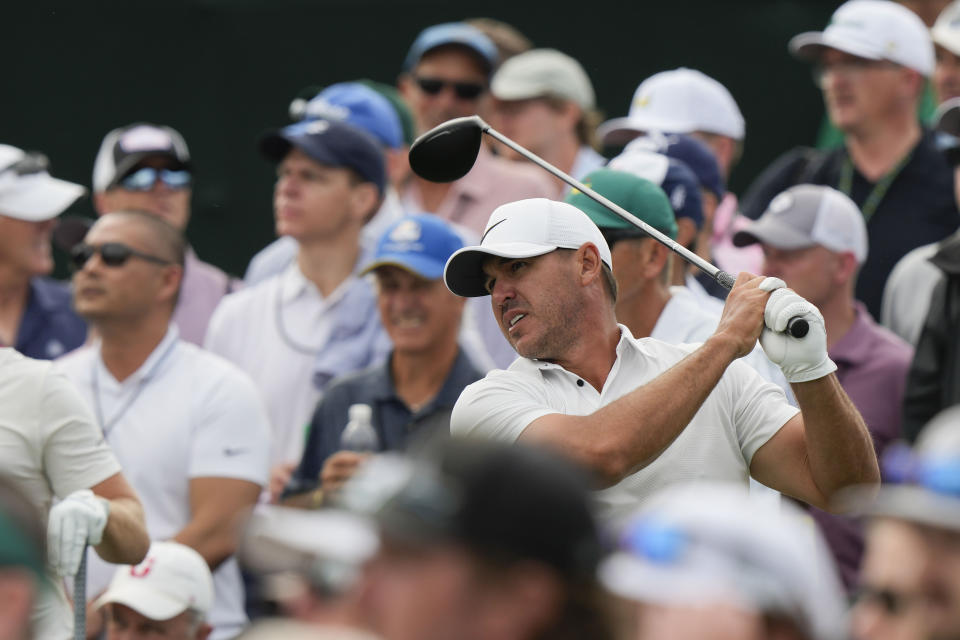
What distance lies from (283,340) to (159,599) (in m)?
1.58

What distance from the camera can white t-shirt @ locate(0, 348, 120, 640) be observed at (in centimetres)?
452

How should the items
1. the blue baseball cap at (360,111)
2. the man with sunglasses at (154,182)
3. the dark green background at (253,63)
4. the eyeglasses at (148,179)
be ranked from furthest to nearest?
the dark green background at (253,63) → the eyeglasses at (148,179) → the man with sunglasses at (154,182) → the blue baseball cap at (360,111)

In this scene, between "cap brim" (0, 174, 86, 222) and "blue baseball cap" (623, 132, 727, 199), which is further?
"cap brim" (0, 174, 86, 222)

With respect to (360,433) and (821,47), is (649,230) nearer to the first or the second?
(360,433)

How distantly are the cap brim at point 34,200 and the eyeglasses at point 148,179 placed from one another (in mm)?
847

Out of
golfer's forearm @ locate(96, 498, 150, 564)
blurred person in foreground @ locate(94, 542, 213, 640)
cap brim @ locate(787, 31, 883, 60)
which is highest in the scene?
cap brim @ locate(787, 31, 883, 60)

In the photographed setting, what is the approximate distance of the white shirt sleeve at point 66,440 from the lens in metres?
4.57

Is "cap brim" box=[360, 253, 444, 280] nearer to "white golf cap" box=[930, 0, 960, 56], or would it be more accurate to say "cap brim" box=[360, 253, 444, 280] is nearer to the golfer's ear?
the golfer's ear

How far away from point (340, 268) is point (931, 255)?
7.41ft

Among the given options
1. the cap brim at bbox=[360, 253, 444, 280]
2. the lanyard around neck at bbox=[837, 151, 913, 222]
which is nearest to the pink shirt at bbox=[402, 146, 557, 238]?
the cap brim at bbox=[360, 253, 444, 280]

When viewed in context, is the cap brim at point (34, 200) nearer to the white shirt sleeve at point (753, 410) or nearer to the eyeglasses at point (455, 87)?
the eyeglasses at point (455, 87)

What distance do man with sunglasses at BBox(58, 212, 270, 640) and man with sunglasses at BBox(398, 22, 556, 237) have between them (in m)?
1.33

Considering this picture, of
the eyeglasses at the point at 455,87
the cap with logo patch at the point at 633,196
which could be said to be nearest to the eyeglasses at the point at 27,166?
the eyeglasses at the point at 455,87

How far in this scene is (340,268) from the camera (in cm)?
685
